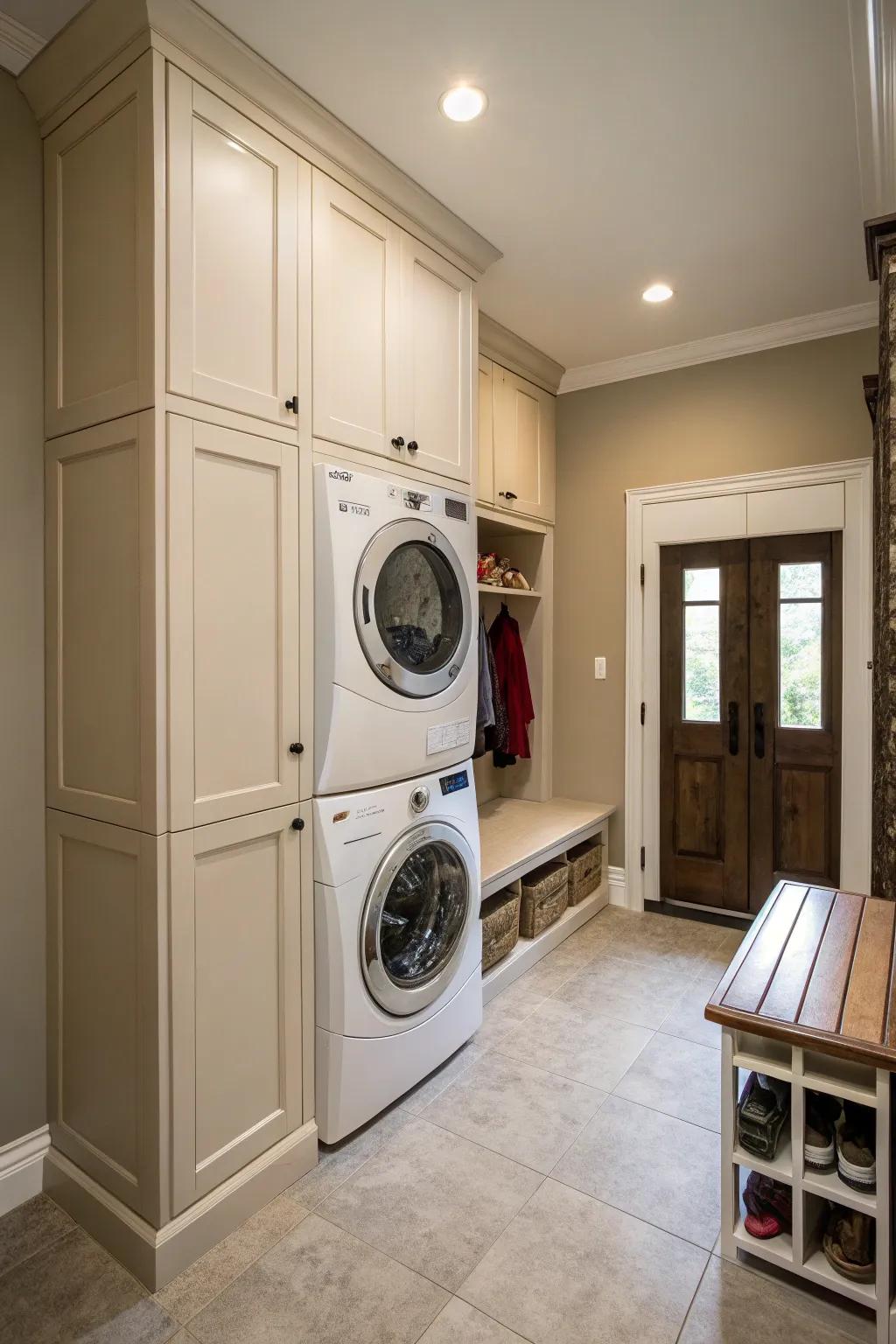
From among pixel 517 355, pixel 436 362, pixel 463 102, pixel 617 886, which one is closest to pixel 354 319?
pixel 436 362

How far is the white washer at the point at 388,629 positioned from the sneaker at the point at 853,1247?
1.43 metres

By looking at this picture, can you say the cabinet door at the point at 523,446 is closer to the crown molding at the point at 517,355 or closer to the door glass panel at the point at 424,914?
the crown molding at the point at 517,355

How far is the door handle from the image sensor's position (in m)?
3.38

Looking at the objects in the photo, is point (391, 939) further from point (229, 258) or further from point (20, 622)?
point (229, 258)

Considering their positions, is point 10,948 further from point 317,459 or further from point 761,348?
point 761,348

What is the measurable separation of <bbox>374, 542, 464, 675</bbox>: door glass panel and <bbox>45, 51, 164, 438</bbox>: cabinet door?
795 millimetres

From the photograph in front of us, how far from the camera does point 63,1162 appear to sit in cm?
182

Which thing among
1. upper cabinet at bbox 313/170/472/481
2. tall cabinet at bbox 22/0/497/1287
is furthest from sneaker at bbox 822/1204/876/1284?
upper cabinet at bbox 313/170/472/481

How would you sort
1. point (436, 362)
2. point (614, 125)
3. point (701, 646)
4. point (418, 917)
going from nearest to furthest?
1. point (614, 125)
2. point (418, 917)
3. point (436, 362)
4. point (701, 646)

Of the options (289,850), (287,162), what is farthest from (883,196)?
(289,850)

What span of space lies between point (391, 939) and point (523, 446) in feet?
8.02

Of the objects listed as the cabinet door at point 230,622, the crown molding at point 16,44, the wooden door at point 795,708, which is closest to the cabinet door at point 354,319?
the cabinet door at point 230,622

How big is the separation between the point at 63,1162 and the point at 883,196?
356cm

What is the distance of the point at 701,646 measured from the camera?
354cm
